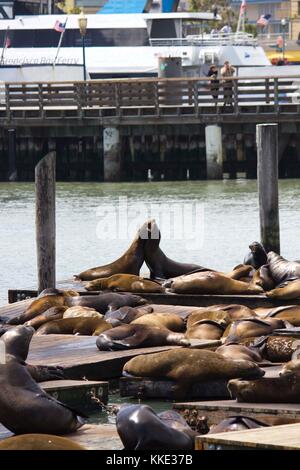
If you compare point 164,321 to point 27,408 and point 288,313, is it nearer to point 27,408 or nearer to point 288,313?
point 288,313

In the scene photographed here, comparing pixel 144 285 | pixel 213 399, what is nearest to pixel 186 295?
pixel 144 285

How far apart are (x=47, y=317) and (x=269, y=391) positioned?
3.77 meters

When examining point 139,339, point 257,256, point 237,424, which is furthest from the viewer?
point 257,256

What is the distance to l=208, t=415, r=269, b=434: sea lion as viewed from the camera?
7.78m

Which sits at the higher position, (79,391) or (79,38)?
(79,38)

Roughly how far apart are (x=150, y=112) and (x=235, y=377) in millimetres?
22537

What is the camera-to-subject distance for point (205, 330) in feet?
36.4

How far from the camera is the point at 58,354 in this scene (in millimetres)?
10586

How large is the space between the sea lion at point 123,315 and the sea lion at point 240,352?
1618mm

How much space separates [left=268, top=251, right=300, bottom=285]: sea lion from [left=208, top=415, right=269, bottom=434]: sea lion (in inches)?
204

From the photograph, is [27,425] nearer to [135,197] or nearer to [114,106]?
[135,197]

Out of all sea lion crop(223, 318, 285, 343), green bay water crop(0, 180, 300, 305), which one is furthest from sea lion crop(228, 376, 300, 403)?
green bay water crop(0, 180, 300, 305)

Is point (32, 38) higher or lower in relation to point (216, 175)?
higher

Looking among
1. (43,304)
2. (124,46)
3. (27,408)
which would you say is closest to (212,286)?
(43,304)
